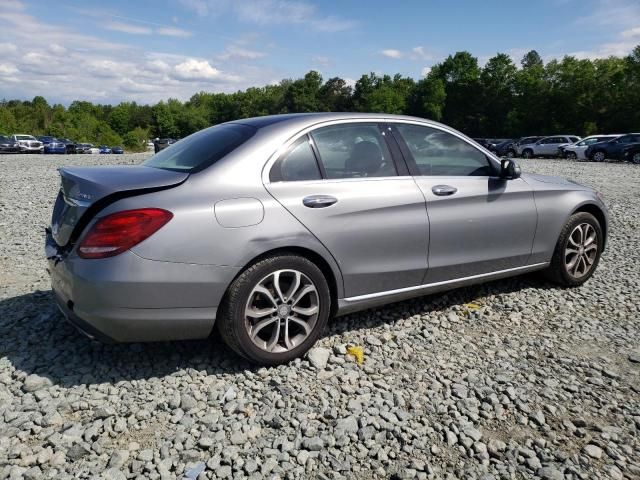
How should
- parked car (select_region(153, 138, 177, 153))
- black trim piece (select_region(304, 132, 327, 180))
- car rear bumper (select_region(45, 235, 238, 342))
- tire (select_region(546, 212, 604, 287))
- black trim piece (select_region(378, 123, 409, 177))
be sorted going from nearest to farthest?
car rear bumper (select_region(45, 235, 238, 342)) → black trim piece (select_region(304, 132, 327, 180)) → black trim piece (select_region(378, 123, 409, 177)) → tire (select_region(546, 212, 604, 287)) → parked car (select_region(153, 138, 177, 153))

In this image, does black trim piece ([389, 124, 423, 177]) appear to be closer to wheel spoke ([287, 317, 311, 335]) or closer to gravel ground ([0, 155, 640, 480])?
gravel ground ([0, 155, 640, 480])

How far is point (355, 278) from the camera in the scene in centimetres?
346

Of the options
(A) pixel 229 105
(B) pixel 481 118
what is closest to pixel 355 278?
(B) pixel 481 118

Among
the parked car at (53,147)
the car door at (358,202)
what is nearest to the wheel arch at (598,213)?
the car door at (358,202)

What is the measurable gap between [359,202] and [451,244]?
907 millimetres

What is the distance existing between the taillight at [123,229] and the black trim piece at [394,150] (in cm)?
172

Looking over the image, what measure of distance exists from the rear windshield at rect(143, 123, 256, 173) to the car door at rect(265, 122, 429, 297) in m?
0.35

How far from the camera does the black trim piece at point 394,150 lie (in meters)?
3.75

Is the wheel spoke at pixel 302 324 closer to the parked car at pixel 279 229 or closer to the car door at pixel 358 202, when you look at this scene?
the parked car at pixel 279 229

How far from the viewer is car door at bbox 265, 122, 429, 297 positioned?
3.26 metres

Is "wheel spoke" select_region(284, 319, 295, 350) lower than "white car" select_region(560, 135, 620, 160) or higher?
lower

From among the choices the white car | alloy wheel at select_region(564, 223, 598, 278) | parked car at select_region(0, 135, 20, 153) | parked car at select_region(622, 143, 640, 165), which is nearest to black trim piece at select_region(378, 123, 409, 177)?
alloy wheel at select_region(564, 223, 598, 278)

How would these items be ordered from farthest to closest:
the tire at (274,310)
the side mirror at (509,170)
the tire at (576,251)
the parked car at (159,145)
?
the parked car at (159,145) → the tire at (576,251) → the side mirror at (509,170) → the tire at (274,310)

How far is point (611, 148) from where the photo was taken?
90.0 ft
